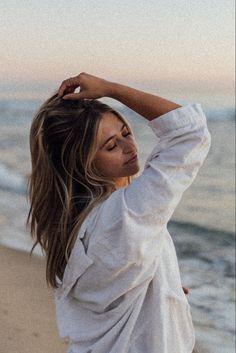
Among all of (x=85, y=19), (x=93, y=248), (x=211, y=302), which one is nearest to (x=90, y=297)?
(x=93, y=248)

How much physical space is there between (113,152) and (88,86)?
178 millimetres

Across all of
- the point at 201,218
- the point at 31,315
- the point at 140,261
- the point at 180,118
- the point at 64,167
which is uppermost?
the point at 180,118

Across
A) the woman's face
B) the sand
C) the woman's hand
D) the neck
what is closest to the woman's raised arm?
the woman's hand

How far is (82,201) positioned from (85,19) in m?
9.57

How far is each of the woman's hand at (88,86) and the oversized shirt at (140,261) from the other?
139 mm

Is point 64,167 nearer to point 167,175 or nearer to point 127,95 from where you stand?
point 127,95

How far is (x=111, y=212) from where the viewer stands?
179cm

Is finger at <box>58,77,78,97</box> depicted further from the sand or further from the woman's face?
the sand

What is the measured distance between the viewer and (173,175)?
1.74m

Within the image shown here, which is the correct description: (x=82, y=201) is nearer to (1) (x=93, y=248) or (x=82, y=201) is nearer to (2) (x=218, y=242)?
(1) (x=93, y=248)

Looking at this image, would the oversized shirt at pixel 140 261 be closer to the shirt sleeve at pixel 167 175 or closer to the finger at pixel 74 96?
the shirt sleeve at pixel 167 175

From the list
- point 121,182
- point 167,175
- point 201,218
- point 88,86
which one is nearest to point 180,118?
point 167,175

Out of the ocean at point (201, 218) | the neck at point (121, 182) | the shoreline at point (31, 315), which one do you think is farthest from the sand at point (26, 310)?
the neck at point (121, 182)

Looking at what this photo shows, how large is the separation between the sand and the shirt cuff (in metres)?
2.14
